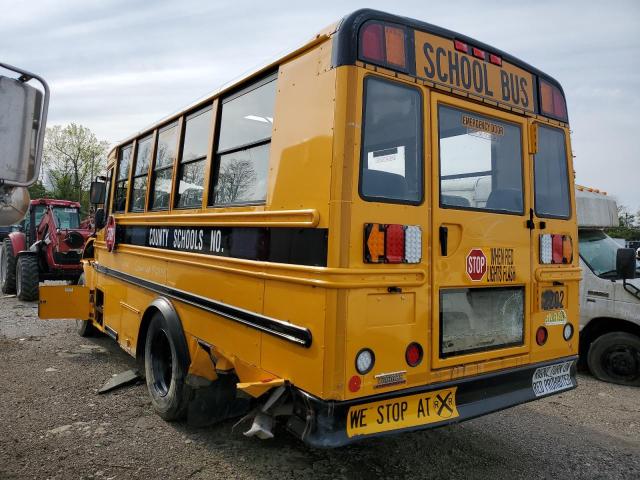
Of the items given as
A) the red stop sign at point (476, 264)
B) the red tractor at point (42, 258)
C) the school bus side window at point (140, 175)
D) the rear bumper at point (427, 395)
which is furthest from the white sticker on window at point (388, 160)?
the red tractor at point (42, 258)

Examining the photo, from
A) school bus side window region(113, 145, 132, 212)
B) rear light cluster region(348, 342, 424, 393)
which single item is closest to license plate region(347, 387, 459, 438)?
rear light cluster region(348, 342, 424, 393)

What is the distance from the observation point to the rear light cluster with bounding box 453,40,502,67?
3.12m

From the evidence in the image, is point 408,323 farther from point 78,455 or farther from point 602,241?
point 602,241

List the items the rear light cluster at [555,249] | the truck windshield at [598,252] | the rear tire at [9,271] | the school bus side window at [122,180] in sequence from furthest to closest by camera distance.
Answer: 1. the rear tire at [9,271]
2. the truck windshield at [598,252]
3. the school bus side window at [122,180]
4. the rear light cluster at [555,249]

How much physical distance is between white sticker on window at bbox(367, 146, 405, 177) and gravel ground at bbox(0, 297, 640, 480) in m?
1.96

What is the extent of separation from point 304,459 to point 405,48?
2713mm

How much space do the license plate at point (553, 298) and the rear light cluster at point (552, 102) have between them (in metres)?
1.27

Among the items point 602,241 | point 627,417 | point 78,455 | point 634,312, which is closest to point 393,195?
point 78,455

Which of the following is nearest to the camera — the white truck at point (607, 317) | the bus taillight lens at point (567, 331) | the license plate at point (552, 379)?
the license plate at point (552, 379)

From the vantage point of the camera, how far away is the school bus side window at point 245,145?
3.15 meters

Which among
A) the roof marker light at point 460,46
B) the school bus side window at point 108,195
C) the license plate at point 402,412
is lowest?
the license plate at point 402,412

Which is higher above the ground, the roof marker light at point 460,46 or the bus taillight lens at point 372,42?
the roof marker light at point 460,46

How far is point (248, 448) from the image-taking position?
3.62 meters

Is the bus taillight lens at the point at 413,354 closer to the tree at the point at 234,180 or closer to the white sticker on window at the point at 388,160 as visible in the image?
the white sticker on window at the point at 388,160
